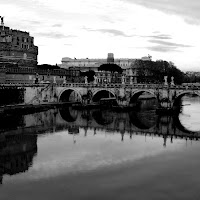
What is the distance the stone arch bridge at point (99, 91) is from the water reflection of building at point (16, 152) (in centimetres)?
2363

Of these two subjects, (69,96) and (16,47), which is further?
(16,47)

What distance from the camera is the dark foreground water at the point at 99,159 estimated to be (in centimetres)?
1991

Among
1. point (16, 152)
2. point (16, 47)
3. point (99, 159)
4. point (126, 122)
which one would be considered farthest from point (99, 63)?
point (99, 159)

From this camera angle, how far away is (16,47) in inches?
2874

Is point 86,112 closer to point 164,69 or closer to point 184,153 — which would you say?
point 184,153

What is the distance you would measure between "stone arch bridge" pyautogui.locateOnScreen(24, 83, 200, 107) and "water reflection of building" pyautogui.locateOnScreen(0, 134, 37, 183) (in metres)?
23.6

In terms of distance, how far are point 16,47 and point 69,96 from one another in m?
16.8

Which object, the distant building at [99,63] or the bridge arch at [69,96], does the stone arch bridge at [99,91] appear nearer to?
the bridge arch at [69,96]

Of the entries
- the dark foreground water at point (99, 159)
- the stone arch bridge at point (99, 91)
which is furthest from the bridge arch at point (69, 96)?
the dark foreground water at point (99, 159)

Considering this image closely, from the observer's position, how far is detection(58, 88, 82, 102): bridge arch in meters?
61.2

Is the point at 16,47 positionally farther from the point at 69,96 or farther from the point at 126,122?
the point at 126,122

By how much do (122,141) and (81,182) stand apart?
39.6 feet

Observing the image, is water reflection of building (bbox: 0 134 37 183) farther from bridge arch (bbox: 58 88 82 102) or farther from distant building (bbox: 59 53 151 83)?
distant building (bbox: 59 53 151 83)

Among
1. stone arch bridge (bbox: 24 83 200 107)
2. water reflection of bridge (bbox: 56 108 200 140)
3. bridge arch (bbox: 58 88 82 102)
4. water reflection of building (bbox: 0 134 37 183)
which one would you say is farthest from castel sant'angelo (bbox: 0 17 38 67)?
water reflection of building (bbox: 0 134 37 183)
